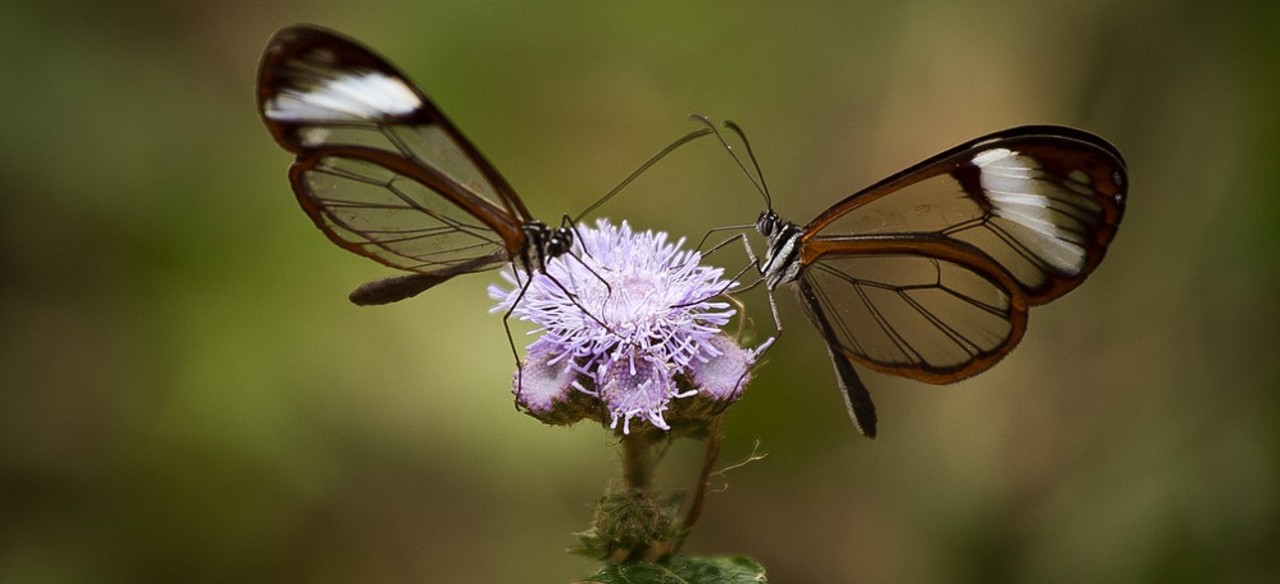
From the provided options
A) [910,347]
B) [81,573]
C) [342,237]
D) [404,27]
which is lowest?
[81,573]

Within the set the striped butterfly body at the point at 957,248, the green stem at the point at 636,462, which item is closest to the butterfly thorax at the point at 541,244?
the green stem at the point at 636,462

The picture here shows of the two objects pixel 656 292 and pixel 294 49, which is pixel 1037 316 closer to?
pixel 656 292

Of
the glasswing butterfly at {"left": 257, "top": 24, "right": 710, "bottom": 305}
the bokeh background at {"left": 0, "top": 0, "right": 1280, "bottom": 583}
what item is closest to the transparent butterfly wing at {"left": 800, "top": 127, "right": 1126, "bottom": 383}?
the glasswing butterfly at {"left": 257, "top": 24, "right": 710, "bottom": 305}

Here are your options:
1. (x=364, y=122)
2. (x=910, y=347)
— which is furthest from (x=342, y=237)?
(x=910, y=347)

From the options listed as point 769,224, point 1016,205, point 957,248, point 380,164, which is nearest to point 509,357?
point 769,224

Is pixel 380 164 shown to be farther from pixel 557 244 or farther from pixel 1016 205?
pixel 1016 205

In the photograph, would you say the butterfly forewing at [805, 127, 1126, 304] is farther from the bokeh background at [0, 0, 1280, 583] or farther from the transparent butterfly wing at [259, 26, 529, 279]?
the bokeh background at [0, 0, 1280, 583]

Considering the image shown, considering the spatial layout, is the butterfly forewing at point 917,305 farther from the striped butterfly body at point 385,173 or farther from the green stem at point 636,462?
the striped butterfly body at point 385,173
